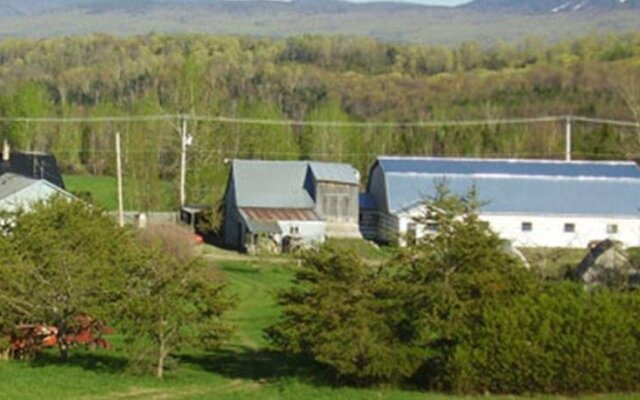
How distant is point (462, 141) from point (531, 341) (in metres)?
60.1

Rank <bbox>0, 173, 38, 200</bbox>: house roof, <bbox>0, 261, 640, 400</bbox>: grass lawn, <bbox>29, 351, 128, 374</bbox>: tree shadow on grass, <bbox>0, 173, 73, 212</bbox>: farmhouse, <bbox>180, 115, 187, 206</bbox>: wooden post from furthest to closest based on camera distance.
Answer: <bbox>180, 115, 187, 206</bbox>: wooden post, <bbox>0, 173, 38, 200</bbox>: house roof, <bbox>0, 173, 73, 212</bbox>: farmhouse, <bbox>29, 351, 128, 374</bbox>: tree shadow on grass, <bbox>0, 261, 640, 400</bbox>: grass lawn

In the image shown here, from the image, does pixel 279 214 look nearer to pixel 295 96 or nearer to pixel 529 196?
pixel 529 196

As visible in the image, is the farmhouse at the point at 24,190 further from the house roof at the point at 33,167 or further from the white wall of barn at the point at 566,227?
the white wall of barn at the point at 566,227

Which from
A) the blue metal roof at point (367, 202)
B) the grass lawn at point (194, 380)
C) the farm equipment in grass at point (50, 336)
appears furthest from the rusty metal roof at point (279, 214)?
the farm equipment in grass at point (50, 336)

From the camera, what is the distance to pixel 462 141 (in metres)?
81.9

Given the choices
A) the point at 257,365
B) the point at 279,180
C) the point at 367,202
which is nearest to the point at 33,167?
the point at 279,180

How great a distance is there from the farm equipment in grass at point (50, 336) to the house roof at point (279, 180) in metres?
23.3

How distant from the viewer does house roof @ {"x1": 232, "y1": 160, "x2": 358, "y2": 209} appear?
167 ft

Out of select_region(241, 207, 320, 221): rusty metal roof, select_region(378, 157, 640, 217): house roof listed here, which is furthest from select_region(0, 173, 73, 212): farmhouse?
select_region(378, 157, 640, 217): house roof

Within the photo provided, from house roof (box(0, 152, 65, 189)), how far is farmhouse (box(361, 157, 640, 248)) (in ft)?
40.6

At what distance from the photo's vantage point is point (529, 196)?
51.2m

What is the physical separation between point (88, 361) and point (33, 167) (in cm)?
2857

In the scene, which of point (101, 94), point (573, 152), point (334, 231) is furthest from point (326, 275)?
point (101, 94)

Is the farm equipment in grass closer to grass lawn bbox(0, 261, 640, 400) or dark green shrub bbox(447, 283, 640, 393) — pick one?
grass lawn bbox(0, 261, 640, 400)
